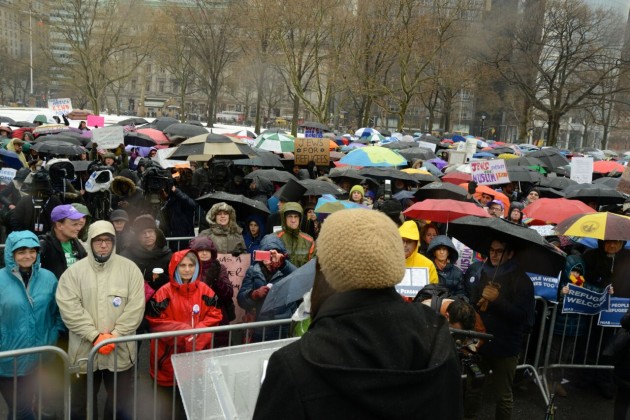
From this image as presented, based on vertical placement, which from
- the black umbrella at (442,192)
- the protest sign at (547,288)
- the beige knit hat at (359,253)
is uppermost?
the beige knit hat at (359,253)

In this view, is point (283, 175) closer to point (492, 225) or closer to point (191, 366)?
point (492, 225)

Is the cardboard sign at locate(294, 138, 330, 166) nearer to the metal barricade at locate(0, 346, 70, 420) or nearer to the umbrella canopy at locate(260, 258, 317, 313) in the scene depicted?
the umbrella canopy at locate(260, 258, 317, 313)

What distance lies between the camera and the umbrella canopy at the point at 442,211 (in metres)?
6.84

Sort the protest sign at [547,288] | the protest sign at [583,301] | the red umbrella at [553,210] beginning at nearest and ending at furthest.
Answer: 1. the protest sign at [547,288]
2. the protest sign at [583,301]
3. the red umbrella at [553,210]

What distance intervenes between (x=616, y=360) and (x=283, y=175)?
6146 millimetres

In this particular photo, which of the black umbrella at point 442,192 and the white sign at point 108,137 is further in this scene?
the white sign at point 108,137

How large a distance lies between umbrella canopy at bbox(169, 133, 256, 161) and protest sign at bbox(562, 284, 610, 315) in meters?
5.94

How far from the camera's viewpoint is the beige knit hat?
1.73 meters

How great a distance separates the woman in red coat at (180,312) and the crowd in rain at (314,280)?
1 cm

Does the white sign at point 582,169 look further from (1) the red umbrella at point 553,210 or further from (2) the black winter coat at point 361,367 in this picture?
(2) the black winter coat at point 361,367

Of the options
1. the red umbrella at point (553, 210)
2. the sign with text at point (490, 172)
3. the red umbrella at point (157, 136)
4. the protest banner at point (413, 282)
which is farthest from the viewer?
the red umbrella at point (157, 136)

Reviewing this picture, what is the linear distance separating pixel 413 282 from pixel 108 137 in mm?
9400

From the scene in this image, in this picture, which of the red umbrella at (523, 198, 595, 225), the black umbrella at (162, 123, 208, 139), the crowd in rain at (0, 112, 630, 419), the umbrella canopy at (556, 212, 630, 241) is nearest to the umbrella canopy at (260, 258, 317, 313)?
the crowd in rain at (0, 112, 630, 419)

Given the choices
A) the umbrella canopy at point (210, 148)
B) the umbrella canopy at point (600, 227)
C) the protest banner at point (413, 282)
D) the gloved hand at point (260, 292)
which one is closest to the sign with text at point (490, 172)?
the umbrella canopy at point (210, 148)
